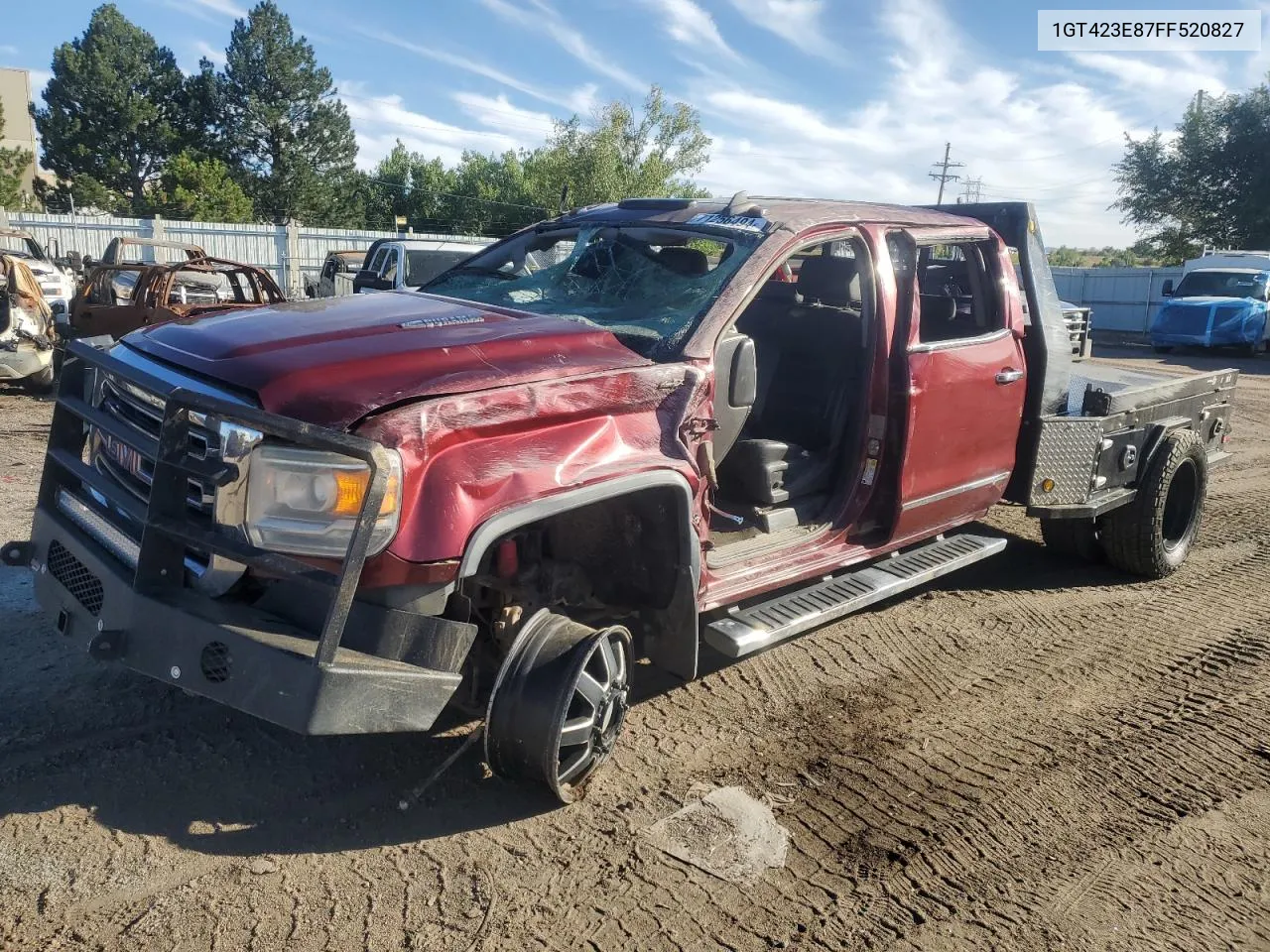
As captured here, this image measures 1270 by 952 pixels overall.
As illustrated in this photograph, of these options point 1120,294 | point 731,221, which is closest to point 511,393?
point 731,221

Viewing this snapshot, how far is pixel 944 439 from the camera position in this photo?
4.70 meters

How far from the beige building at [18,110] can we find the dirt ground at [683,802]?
6078 cm

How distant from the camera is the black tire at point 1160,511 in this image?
234 inches

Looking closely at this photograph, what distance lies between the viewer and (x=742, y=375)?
3699mm

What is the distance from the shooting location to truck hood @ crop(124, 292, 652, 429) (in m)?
2.86

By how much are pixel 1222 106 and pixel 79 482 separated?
44912 mm

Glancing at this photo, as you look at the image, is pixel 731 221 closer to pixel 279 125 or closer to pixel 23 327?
pixel 23 327

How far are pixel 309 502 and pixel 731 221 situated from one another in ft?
7.61

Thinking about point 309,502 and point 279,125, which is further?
point 279,125

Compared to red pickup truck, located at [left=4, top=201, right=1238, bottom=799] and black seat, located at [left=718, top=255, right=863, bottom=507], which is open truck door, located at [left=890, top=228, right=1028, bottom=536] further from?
black seat, located at [left=718, top=255, right=863, bottom=507]

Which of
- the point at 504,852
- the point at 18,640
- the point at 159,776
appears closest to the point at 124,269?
the point at 18,640

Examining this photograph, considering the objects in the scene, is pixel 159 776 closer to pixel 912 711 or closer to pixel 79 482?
pixel 79 482

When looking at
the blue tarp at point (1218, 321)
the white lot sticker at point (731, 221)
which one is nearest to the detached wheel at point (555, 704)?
the white lot sticker at point (731, 221)

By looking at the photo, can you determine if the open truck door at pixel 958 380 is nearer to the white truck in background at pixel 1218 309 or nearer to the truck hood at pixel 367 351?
the truck hood at pixel 367 351
